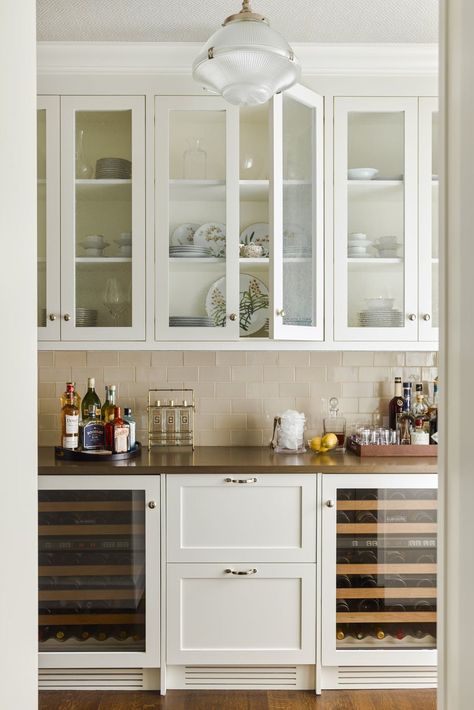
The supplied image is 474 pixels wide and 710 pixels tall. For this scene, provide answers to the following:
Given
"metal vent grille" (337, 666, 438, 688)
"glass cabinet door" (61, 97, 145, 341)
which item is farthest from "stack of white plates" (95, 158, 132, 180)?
"metal vent grille" (337, 666, 438, 688)

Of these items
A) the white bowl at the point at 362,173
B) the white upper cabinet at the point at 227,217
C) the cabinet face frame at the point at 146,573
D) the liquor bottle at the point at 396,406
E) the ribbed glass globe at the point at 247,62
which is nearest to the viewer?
the ribbed glass globe at the point at 247,62

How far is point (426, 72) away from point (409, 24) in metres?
0.26

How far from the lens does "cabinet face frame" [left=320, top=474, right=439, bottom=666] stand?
2561mm

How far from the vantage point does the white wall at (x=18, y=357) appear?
0.88m

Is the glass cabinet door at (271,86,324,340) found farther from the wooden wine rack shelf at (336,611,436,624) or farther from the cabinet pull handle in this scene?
the wooden wine rack shelf at (336,611,436,624)

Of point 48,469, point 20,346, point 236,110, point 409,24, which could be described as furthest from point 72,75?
point 20,346

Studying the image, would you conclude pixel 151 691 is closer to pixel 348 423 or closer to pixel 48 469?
pixel 48 469

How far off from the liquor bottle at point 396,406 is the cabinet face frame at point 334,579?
454 mm

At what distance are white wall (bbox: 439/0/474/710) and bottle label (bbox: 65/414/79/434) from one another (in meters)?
2.10

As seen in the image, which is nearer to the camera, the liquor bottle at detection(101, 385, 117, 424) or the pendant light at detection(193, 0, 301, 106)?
the pendant light at detection(193, 0, 301, 106)

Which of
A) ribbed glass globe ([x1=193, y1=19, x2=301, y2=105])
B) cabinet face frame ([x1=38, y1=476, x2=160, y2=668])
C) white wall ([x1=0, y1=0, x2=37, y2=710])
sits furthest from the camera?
cabinet face frame ([x1=38, y1=476, x2=160, y2=668])

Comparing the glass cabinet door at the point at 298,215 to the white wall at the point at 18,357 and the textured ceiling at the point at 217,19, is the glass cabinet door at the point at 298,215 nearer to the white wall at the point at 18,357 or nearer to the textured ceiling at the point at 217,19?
the textured ceiling at the point at 217,19

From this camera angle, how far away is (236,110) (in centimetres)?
276

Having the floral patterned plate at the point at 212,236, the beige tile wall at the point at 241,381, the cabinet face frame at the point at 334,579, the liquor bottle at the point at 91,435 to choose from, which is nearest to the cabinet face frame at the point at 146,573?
the liquor bottle at the point at 91,435
